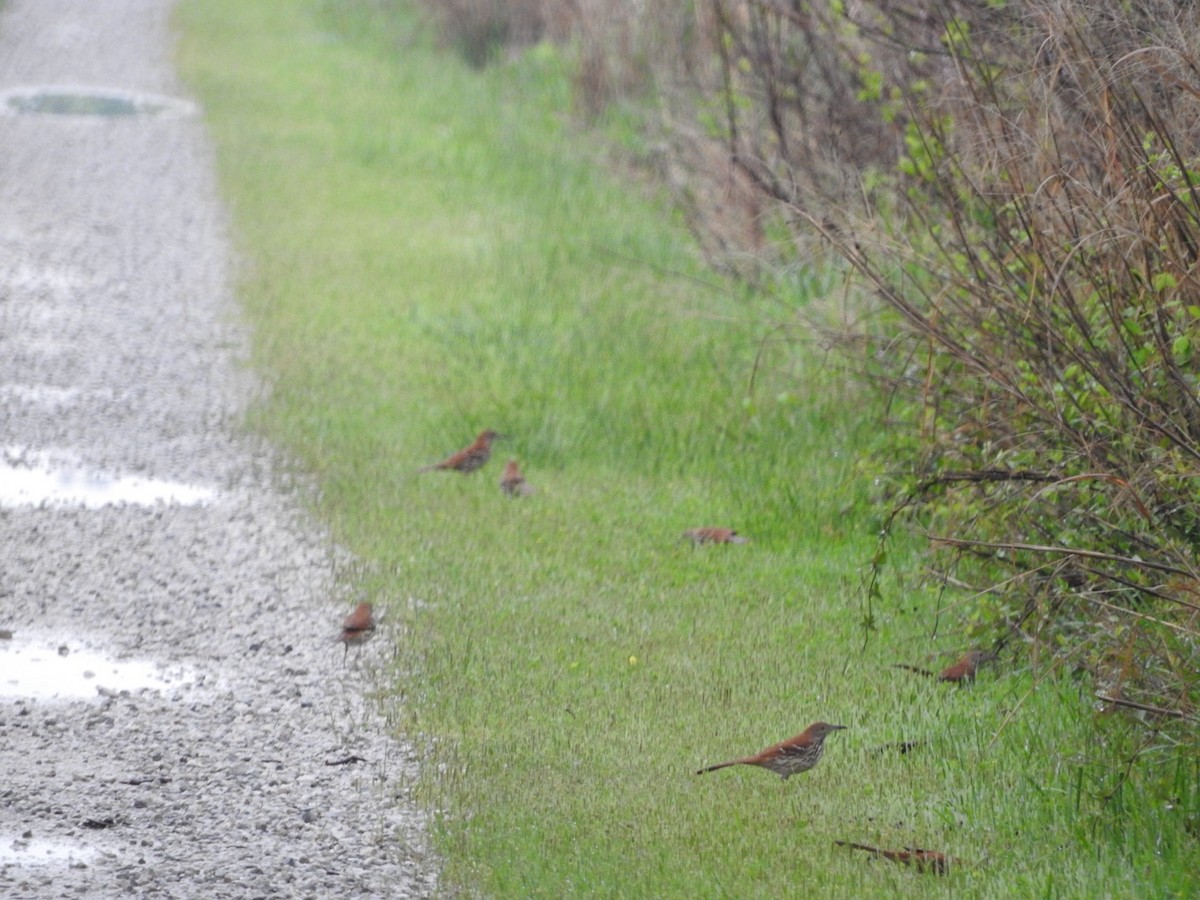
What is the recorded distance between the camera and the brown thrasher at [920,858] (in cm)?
416

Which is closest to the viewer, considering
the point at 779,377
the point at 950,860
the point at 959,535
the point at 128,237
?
the point at 950,860

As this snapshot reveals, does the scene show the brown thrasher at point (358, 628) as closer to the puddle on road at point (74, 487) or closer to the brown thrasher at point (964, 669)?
the puddle on road at point (74, 487)

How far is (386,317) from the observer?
9.70 m

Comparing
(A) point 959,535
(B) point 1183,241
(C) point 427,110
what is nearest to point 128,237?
(C) point 427,110

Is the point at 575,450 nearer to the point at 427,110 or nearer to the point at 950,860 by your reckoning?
the point at 950,860

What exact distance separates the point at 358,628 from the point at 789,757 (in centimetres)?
166

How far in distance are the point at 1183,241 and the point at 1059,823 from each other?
1.56 meters

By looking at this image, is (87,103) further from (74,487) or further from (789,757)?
(789,757)

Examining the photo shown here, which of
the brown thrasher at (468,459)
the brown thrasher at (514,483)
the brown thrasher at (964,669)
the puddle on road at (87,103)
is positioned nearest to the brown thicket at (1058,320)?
the brown thrasher at (964,669)

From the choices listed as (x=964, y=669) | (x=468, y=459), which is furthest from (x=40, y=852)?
(x=468, y=459)

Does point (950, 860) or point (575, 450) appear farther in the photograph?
point (575, 450)

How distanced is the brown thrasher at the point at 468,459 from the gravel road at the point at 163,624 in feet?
2.10

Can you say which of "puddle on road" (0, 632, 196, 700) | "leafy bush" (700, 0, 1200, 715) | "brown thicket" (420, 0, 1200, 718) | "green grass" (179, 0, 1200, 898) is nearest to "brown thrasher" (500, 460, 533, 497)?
"green grass" (179, 0, 1200, 898)

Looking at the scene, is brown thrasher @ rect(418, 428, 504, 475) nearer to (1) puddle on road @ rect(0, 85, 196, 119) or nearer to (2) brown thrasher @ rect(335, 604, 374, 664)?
(2) brown thrasher @ rect(335, 604, 374, 664)
